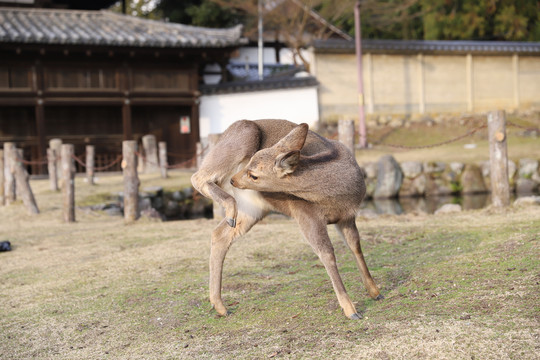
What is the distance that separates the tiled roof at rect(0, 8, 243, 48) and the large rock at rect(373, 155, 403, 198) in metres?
7.68

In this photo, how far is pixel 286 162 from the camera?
4035 millimetres

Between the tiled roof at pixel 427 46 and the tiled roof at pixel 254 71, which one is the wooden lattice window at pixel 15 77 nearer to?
the tiled roof at pixel 254 71

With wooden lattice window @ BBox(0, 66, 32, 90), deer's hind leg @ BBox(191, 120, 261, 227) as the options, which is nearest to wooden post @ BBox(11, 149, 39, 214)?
deer's hind leg @ BBox(191, 120, 261, 227)

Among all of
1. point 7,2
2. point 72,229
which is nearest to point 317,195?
point 72,229

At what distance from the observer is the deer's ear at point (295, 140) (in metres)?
4.04

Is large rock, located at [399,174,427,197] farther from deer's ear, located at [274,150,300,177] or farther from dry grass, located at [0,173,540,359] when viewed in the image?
deer's ear, located at [274,150,300,177]

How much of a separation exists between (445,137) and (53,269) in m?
19.5

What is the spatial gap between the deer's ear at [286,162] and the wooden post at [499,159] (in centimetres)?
625

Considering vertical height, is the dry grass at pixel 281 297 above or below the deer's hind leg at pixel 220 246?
below

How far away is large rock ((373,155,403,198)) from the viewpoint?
1734 centimetres

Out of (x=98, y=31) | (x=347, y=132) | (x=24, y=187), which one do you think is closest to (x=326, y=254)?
(x=347, y=132)

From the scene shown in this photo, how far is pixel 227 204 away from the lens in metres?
4.20

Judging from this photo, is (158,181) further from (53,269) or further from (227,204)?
(227,204)

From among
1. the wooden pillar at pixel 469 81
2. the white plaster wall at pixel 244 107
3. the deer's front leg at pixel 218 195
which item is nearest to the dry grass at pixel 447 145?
the wooden pillar at pixel 469 81
